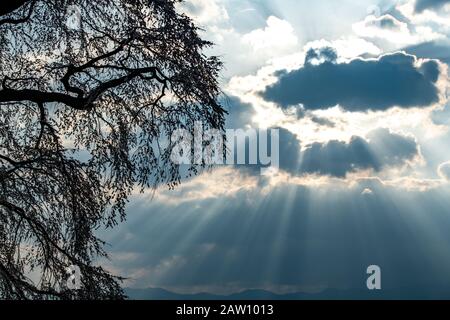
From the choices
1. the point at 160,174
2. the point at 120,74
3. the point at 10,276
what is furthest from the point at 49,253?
the point at 120,74

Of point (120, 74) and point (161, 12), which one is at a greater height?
point (161, 12)

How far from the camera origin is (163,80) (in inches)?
564

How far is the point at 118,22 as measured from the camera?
15.4m

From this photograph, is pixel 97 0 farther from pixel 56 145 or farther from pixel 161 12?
pixel 56 145
